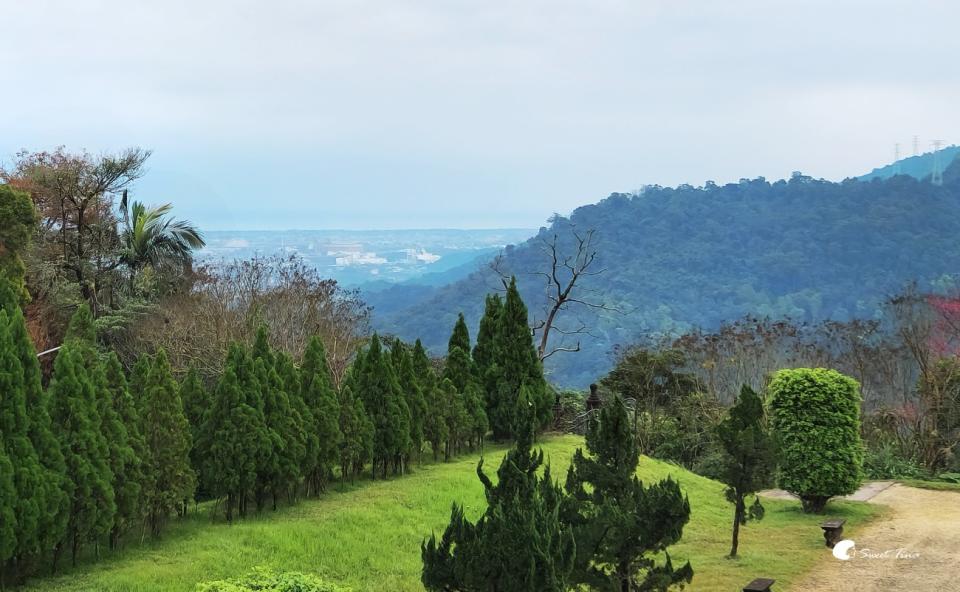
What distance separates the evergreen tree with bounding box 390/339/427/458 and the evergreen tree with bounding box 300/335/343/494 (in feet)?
6.88

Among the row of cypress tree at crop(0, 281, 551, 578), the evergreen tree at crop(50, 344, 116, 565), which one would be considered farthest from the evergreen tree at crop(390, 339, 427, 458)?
the evergreen tree at crop(50, 344, 116, 565)

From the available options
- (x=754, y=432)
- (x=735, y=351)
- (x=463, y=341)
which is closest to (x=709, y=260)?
(x=735, y=351)

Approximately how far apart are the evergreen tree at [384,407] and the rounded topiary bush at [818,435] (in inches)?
262

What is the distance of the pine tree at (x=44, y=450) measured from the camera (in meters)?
9.45

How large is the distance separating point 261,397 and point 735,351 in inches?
666

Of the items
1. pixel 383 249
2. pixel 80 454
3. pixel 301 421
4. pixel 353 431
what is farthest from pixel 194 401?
pixel 383 249

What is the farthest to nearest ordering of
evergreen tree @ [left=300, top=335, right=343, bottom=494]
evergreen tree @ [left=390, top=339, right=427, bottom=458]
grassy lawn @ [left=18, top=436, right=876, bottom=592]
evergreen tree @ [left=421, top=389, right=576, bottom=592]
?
1. evergreen tree @ [left=390, top=339, right=427, bottom=458]
2. evergreen tree @ [left=300, top=335, right=343, bottom=494]
3. grassy lawn @ [left=18, top=436, right=876, bottom=592]
4. evergreen tree @ [left=421, top=389, right=576, bottom=592]

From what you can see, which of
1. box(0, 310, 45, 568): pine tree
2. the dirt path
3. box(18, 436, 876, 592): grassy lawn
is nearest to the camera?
box(0, 310, 45, 568): pine tree

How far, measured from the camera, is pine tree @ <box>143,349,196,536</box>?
1151cm

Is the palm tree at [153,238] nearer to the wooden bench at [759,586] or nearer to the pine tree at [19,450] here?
the pine tree at [19,450]

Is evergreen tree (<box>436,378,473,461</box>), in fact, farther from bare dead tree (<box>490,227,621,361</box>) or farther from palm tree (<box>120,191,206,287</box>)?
palm tree (<box>120,191,206,287</box>)

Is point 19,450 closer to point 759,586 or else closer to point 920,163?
point 759,586

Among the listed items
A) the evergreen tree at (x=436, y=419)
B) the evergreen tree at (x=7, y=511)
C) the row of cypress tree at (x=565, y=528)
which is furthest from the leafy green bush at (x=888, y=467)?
the evergreen tree at (x=7, y=511)

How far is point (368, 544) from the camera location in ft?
38.7
